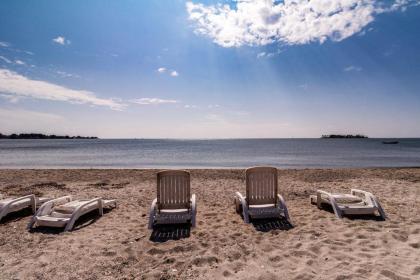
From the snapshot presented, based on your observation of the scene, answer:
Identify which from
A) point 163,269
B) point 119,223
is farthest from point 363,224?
point 119,223

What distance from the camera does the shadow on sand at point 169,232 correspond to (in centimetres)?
477

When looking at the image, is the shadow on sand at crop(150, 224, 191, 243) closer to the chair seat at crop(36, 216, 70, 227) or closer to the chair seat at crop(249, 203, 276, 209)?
the chair seat at crop(249, 203, 276, 209)

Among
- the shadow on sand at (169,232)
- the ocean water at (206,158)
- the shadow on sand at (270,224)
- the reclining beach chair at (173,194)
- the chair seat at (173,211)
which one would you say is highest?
the reclining beach chair at (173,194)

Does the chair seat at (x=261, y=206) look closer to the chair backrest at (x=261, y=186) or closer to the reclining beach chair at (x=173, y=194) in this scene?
the chair backrest at (x=261, y=186)

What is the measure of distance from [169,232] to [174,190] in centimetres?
91

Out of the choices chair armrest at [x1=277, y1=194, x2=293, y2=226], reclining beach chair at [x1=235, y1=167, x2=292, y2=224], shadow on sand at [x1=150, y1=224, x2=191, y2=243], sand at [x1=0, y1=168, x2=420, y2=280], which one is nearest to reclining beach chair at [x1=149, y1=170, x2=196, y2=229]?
shadow on sand at [x1=150, y1=224, x2=191, y2=243]

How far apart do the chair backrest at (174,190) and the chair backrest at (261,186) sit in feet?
4.61

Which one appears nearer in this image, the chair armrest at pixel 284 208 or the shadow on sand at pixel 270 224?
the shadow on sand at pixel 270 224

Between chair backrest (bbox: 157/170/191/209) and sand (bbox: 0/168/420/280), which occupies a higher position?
chair backrest (bbox: 157/170/191/209)

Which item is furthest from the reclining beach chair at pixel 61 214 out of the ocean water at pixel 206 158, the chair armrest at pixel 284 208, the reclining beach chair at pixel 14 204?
the ocean water at pixel 206 158

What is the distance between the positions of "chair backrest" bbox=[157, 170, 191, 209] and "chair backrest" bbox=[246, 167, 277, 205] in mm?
1406

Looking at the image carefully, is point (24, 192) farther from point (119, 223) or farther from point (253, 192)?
point (253, 192)

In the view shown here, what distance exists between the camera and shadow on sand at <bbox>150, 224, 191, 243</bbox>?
4766mm

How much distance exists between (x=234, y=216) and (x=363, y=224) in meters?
2.69
